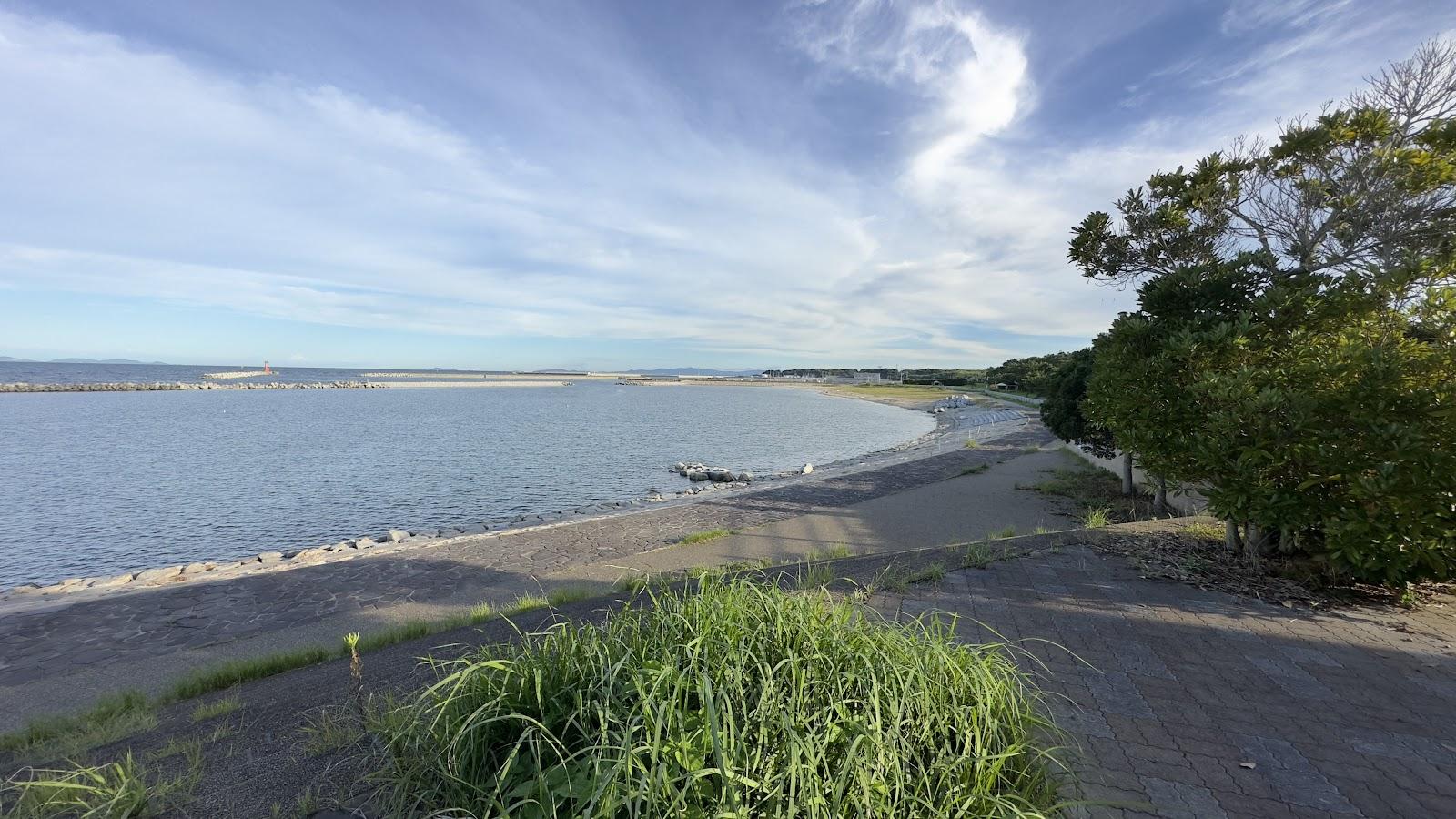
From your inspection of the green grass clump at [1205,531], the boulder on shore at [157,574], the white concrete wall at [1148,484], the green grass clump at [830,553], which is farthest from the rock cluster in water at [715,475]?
the boulder on shore at [157,574]

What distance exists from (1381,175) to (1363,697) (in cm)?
765

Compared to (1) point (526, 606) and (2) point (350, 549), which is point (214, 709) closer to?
(1) point (526, 606)

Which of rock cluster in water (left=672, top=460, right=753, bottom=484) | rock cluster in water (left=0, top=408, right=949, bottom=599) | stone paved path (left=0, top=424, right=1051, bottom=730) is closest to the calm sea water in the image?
rock cluster in water (left=672, top=460, right=753, bottom=484)

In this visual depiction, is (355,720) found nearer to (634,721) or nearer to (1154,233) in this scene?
(634,721)

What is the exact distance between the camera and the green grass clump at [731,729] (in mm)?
2166

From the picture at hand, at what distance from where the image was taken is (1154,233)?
10359 mm

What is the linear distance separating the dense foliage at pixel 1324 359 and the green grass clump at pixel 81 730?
9.43 m

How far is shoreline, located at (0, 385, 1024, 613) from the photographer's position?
34.2ft

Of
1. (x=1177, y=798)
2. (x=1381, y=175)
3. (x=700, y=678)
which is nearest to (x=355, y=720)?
(x=700, y=678)

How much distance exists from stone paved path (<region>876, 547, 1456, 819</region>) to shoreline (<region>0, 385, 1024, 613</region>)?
38.2 feet

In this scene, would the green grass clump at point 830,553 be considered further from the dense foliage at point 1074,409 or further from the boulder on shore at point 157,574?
the boulder on shore at point 157,574

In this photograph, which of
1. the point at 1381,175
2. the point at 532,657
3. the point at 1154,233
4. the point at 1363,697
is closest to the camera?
the point at 532,657

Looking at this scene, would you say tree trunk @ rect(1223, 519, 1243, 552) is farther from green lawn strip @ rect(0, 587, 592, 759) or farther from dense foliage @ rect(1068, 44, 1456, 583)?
green lawn strip @ rect(0, 587, 592, 759)

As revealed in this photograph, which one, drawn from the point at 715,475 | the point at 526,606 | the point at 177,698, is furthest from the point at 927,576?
the point at 715,475
